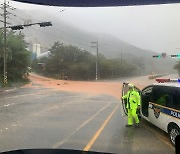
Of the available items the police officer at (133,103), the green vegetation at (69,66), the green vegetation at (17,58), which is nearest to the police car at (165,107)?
the police officer at (133,103)

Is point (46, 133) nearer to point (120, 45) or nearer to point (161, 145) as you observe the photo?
point (161, 145)

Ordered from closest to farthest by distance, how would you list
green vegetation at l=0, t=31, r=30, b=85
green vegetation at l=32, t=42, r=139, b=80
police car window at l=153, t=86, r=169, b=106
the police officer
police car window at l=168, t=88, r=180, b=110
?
police car window at l=168, t=88, r=180, b=110 < police car window at l=153, t=86, r=169, b=106 < the police officer < green vegetation at l=32, t=42, r=139, b=80 < green vegetation at l=0, t=31, r=30, b=85

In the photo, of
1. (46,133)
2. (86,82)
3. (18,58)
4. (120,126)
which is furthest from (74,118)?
(18,58)

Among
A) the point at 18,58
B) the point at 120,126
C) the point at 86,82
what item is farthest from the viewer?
the point at 18,58

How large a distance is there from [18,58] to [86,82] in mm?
11720

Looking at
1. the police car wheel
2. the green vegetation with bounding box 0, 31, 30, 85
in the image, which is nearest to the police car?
the police car wheel

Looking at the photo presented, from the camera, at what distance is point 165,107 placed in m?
8.55

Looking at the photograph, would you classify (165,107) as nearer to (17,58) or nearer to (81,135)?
(81,135)

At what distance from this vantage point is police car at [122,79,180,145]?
26.2ft

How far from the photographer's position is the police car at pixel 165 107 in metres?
7.98

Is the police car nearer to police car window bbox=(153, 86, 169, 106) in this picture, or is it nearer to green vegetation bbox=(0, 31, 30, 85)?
police car window bbox=(153, 86, 169, 106)

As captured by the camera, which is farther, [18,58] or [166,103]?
[18,58]

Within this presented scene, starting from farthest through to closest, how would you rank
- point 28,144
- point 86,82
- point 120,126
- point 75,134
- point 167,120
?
point 86,82
point 120,126
point 75,134
point 167,120
point 28,144

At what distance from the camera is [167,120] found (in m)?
8.47
